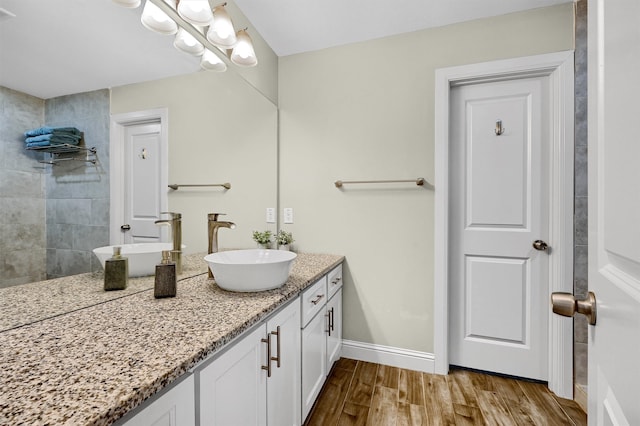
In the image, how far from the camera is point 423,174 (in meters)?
2.00

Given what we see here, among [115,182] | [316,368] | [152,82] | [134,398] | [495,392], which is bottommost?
[495,392]

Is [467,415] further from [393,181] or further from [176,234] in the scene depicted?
[176,234]

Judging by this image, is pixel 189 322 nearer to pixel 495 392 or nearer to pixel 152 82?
pixel 152 82

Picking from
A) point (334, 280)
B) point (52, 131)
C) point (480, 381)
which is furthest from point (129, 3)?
point (480, 381)

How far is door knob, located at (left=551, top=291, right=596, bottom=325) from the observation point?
19.8 inches

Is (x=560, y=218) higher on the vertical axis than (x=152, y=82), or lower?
lower

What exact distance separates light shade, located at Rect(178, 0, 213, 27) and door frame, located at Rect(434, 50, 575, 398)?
4.75 feet

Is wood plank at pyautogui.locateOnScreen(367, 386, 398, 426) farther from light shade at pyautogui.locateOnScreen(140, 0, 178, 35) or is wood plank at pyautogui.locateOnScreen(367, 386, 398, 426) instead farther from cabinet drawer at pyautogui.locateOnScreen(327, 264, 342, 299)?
light shade at pyautogui.locateOnScreen(140, 0, 178, 35)

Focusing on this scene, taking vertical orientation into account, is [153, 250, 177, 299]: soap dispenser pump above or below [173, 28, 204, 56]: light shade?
below

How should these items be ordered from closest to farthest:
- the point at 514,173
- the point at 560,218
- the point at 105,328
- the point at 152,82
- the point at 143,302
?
the point at 105,328 < the point at 143,302 < the point at 152,82 < the point at 560,218 < the point at 514,173

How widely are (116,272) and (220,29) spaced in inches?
51.1

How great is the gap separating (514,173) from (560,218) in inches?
14.3
